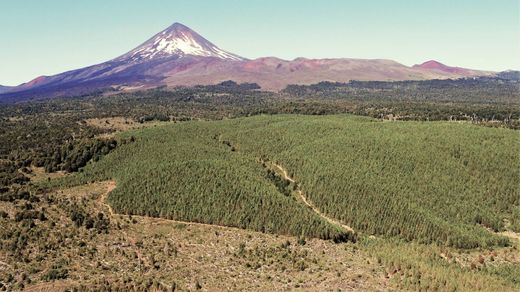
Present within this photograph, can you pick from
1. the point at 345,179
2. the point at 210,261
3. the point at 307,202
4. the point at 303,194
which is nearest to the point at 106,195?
the point at 210,261

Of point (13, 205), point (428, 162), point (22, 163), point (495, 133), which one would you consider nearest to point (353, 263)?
point (428, 162)

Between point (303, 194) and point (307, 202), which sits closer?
point (307, 202)

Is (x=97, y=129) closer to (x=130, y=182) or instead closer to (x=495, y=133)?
(x=130, y=182)

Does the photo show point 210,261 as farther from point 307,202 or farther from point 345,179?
point 345,179

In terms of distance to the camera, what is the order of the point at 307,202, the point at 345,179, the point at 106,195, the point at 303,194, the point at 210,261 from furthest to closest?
the point at 303,194 → the point at 345,179 → the point at 106,195 → the point at 307,202 → the point at 210,261

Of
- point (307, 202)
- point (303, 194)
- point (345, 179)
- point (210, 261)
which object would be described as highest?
point (345, 179)

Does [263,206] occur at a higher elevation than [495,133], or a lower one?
lower

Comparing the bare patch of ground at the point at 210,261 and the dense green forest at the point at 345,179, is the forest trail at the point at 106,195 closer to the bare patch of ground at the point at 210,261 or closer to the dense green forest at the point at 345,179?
the dense green forest at the point at 345,179

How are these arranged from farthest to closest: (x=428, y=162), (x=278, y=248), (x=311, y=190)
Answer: (x=428, y=162), (x=311, y=190), (x=278, y=248)
